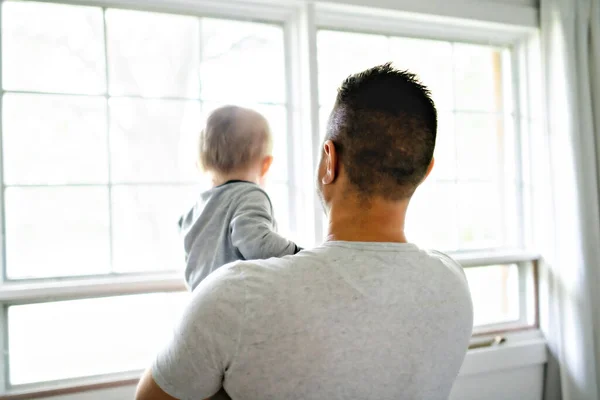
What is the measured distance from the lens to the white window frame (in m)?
1.58

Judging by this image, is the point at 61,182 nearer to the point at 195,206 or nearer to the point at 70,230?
the point at 70,230

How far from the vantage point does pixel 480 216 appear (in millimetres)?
2336

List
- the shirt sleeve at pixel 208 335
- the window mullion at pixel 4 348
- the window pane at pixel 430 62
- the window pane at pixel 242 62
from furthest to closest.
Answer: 1. the window pane at pixel 430 62
2. the window pane at pixel 242 62
3. the window mullion at pixel 4 348
4. the shirt sleeve at pixel 208 335

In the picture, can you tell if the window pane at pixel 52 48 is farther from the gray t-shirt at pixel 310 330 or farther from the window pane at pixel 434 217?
the window pane at pixel 434 217

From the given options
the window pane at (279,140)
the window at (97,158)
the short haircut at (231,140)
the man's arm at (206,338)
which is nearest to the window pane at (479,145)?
the window pane at (279,140)

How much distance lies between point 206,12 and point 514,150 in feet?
5.31

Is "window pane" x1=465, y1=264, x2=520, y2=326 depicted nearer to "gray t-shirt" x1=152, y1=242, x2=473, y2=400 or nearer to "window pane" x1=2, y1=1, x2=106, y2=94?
"gray t-shirt" x1=152, y1=242, x2=473, y2=400

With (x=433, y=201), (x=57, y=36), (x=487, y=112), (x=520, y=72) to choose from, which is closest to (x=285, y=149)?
(x=433, y=201)

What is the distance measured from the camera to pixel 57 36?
1.67 metres

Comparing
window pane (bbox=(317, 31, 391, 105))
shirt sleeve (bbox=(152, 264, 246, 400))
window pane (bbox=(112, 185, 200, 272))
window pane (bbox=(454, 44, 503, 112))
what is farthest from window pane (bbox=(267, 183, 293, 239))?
shirt sleeve (bbox=(152, 264, 246, 400))

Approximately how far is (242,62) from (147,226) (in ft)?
2.52

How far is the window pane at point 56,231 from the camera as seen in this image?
5.31 ft

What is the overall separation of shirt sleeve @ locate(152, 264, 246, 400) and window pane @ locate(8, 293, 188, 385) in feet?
3.66

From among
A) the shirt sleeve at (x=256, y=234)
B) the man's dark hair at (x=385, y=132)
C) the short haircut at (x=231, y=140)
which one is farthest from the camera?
the short haircut at (x=231, y=140)
